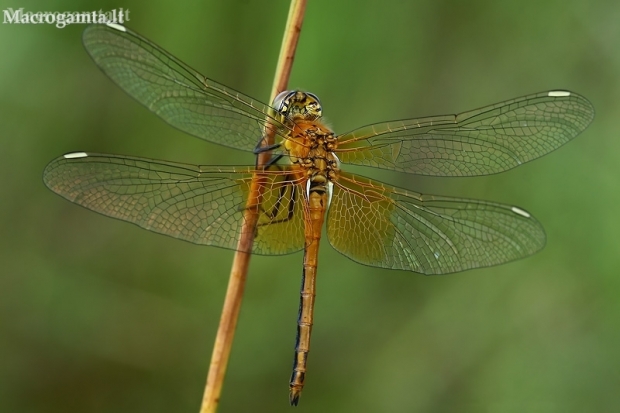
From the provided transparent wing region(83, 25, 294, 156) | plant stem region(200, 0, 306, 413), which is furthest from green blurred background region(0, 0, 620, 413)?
plant stem region(200, 0, 306, 413)

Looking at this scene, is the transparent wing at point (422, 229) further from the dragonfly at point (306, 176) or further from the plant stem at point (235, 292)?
the plant stem at point (235, 292)

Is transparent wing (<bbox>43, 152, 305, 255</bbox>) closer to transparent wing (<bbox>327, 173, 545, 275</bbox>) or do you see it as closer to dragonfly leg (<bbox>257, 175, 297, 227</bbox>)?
dragonfly leg (<bbox>257, 175, 297, 227</bbox>)

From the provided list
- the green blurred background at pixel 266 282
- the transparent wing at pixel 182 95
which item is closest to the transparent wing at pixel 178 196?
the transparent wing at pixel 182 95

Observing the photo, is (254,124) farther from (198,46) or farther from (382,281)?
(382,281)

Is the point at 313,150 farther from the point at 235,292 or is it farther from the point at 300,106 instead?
the point at 235,292

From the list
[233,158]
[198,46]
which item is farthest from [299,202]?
[198,46]

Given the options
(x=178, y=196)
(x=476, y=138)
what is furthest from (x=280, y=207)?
(x=476, y=138)
